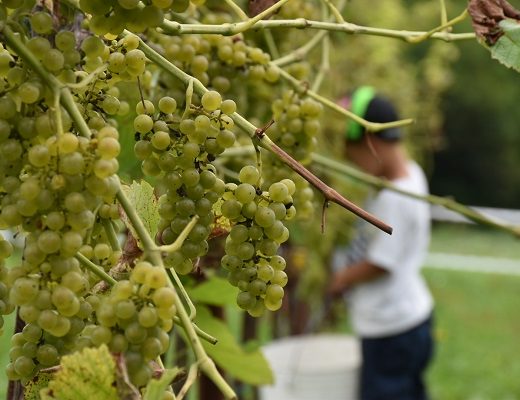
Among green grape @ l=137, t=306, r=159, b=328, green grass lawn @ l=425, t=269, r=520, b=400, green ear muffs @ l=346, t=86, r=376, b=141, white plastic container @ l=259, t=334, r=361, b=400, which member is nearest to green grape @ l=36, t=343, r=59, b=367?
green grape @ l=137, t=306, r=159, b=328

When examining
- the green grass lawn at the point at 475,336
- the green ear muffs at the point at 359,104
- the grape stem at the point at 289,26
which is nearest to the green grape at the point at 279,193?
the grape stem at the point at 289,26

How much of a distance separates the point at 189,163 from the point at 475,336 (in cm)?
457

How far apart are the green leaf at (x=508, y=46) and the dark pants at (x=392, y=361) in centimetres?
222

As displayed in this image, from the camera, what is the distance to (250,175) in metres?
0.49

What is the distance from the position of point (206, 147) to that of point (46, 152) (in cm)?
13

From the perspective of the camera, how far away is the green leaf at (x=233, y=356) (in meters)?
0.94

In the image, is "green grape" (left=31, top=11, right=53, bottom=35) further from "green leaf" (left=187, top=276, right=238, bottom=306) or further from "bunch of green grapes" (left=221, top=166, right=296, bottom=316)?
"green leaf" (left=187, top=276, right=238, bottom=306)

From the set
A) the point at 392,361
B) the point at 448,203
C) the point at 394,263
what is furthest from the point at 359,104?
the point at 448,203

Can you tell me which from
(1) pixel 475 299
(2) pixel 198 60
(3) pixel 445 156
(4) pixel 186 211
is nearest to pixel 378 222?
(4) pixel 186 211

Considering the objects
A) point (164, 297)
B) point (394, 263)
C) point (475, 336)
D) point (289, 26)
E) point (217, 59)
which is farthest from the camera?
point (475, 336)

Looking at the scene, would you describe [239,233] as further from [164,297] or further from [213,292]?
[213,292]

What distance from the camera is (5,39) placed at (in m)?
0.42

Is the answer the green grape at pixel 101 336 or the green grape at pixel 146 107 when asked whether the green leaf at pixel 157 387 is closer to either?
the green grape at pixel 101 336

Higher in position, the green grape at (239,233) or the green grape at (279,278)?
the green grape at (239,233)
